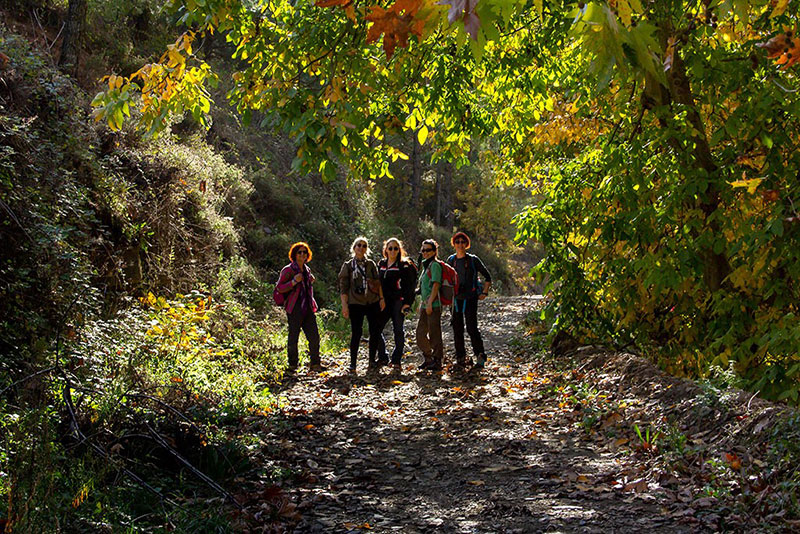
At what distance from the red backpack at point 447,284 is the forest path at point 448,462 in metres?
1.32

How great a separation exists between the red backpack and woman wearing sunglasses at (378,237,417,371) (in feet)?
1.87

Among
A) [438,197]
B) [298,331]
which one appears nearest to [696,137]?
[298,331]

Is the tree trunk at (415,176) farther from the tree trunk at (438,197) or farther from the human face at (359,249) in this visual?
the human face at (359,249)

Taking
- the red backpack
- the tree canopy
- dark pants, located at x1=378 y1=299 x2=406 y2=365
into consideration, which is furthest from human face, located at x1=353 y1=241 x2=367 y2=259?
the tree canopy

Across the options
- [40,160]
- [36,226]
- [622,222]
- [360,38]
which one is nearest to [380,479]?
[622,222]

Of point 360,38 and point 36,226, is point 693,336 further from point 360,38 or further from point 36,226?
point 36,226

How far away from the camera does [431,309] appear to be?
1005 centimetres

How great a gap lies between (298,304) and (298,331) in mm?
433

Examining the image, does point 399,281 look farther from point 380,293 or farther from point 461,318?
point 461,318

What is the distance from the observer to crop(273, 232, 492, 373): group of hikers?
10.2 meters

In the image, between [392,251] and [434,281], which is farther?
[392,251]

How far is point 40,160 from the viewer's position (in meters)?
8.27

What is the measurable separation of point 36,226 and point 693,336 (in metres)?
7.78

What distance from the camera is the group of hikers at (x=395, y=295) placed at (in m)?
10.2
